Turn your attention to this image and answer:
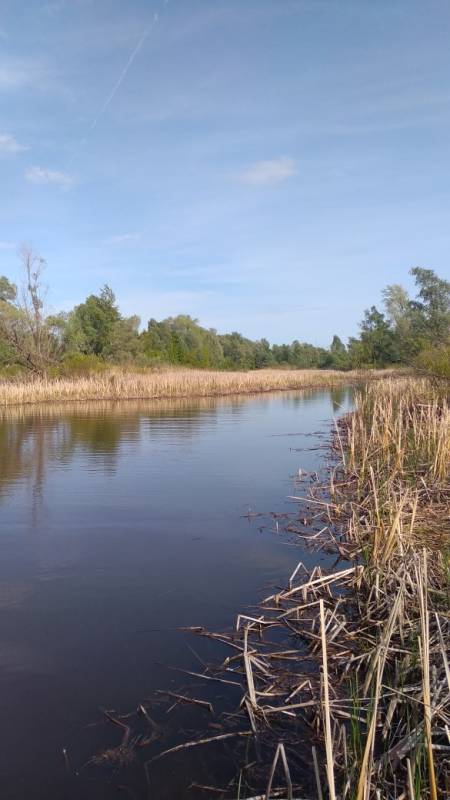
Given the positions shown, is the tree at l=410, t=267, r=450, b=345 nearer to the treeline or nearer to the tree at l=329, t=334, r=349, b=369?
the treeline

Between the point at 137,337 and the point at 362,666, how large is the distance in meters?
47.4

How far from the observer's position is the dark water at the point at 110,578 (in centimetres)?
284

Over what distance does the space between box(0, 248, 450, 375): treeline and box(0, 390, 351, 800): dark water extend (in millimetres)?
7126

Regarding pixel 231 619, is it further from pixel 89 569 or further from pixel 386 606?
pixel 89 569

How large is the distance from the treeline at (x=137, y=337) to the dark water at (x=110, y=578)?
23.4 feet

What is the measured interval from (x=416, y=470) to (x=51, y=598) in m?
4.97

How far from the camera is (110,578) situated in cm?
493

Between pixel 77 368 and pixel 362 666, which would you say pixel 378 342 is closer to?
pixel 77 368

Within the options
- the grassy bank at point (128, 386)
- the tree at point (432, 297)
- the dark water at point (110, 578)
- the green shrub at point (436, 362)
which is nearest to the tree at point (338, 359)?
the tree at point (432, 297)

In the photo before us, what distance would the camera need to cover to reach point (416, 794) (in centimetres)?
203

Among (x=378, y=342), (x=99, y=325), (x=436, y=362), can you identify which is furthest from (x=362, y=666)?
(x=378, y=342)

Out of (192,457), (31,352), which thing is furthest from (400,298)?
(192,457)

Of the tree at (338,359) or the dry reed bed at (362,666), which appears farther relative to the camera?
the tree at (338,359)

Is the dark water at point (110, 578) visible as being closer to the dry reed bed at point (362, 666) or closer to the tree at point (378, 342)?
the dry reed bed at point (362, 666)
